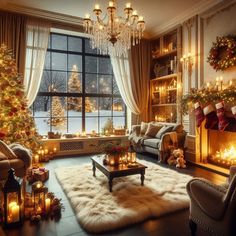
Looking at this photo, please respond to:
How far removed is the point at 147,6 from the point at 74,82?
289cm

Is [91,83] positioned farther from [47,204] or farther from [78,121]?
[47,204]

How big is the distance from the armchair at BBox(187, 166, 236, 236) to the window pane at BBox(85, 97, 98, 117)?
4941 mm

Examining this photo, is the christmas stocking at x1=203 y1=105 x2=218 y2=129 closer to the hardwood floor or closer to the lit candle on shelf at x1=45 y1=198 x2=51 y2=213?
the hardwood floor

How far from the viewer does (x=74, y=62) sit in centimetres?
652

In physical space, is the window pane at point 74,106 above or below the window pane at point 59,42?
below

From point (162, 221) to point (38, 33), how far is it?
5.20 meters

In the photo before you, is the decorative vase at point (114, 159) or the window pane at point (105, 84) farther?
the window pane at point (105, 84)

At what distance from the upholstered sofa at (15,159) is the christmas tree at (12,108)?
1096mm

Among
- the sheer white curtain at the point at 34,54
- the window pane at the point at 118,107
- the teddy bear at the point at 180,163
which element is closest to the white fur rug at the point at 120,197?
the teddy bear at the point at 180,163

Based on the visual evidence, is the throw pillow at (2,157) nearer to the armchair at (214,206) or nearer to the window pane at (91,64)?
the armchair at (214,206)

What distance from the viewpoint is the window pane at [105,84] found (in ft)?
22.5

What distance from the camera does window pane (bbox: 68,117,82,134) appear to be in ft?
21.2

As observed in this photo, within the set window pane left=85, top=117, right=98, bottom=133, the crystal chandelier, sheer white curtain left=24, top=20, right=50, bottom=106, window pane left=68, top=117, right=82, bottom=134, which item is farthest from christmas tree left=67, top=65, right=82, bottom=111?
the crystal chandelier

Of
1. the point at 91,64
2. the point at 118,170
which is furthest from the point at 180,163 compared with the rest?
the point at 91,64
